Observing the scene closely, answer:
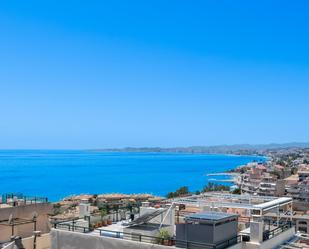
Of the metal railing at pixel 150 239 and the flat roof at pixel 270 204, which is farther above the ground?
the flat roof at pixel 270 204

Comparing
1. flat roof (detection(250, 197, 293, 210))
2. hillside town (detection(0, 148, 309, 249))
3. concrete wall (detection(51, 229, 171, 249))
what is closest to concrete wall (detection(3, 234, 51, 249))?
hillside town (detection(0, 148, 309, 249))

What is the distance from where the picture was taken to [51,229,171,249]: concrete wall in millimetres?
12011

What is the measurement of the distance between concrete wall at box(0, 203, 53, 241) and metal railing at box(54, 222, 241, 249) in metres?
3.16

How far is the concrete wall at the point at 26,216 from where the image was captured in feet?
53.0

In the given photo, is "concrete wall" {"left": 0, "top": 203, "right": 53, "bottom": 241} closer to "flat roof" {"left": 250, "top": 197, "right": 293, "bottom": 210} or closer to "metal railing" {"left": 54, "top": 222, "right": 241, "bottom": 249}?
"metal railing" {"left": 54, "top": 222, "right": 241, "bottom": 249}

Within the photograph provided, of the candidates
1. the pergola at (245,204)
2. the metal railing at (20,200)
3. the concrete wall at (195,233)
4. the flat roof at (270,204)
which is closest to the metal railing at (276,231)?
the pergola at (245,204)

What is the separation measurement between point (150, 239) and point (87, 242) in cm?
200

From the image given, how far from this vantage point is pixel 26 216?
56.9 ft

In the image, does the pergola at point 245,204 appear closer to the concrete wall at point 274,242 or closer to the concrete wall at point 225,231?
the concrete wall at point 274,242

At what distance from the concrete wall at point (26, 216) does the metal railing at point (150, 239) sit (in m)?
3.16

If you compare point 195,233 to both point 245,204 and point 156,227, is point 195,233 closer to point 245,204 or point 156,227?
point 156,227

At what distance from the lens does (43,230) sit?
1773 cm

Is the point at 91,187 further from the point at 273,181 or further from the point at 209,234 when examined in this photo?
the point at 209,234

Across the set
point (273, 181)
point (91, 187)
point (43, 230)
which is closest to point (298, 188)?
point (273, 181)
